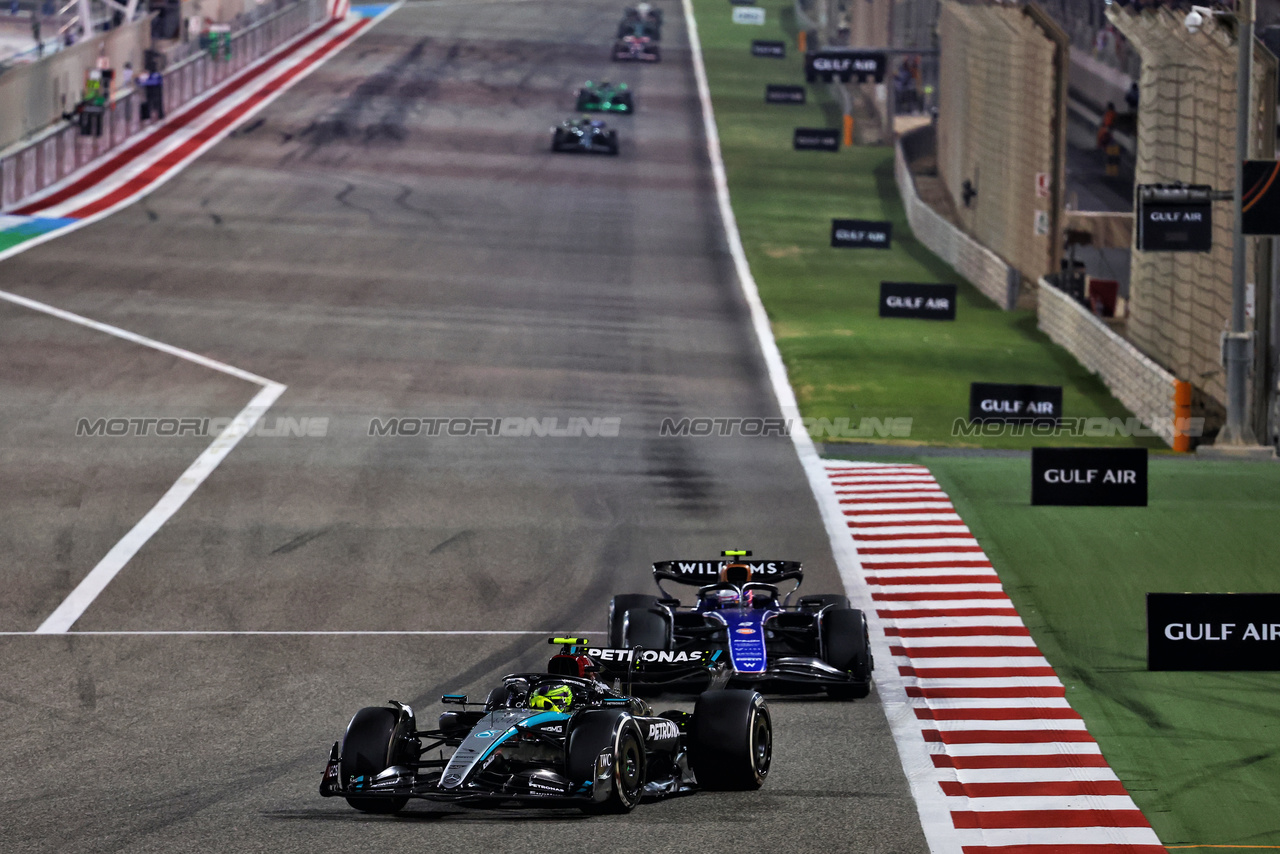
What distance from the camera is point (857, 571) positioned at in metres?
20.1

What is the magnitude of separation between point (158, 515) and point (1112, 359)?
54.5 ft

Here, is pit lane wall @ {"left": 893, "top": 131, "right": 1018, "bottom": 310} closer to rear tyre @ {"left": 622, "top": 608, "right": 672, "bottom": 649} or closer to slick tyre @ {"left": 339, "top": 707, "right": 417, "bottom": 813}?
rear tyre @ {"left": 622, "top": 608, "right": 672, "bottom": 649}

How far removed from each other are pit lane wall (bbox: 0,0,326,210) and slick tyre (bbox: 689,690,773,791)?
36454 mm

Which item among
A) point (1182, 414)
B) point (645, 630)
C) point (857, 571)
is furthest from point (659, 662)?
point (1182, 414)

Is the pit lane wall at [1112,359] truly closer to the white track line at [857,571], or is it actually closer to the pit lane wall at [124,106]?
the white track line at [857,571]

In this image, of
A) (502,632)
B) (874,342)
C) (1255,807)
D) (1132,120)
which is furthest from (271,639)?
(1132,120)

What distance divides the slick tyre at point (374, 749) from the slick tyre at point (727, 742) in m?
1.95

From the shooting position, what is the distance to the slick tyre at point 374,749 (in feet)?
38.5

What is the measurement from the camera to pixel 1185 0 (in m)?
49.9

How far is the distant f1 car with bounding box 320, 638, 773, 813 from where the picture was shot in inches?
449

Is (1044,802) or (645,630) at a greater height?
(645,630)

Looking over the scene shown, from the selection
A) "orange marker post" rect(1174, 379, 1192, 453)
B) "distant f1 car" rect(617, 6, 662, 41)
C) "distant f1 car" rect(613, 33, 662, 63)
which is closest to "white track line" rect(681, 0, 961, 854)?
"orange marker post" rect(1174, 379, 1192, 453)

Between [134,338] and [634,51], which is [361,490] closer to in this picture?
[134,338]

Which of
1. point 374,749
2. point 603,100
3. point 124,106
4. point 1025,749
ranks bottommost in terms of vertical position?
point 1025,749
